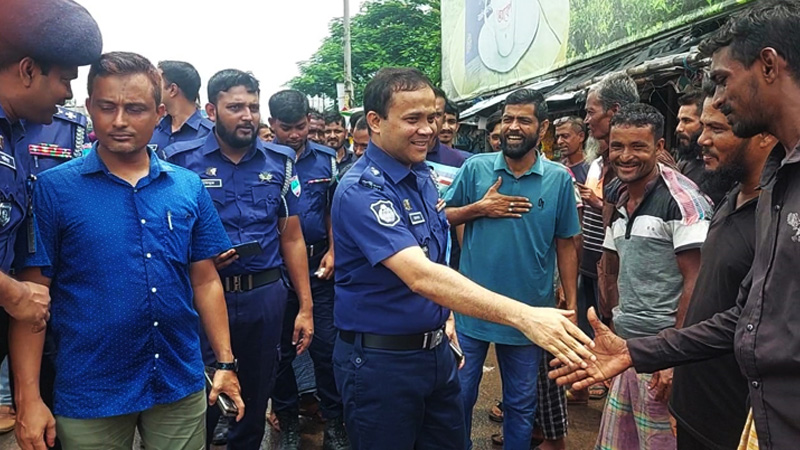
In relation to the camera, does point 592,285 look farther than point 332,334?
Yes

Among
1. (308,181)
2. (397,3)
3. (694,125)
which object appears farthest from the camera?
(397,3)

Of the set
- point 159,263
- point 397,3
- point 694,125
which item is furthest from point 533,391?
point 397,3

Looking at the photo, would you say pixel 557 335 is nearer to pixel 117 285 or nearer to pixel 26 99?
pixel 117 285

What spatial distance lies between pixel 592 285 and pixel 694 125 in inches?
59.3

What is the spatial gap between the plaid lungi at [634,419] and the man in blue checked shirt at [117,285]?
199 centimetres

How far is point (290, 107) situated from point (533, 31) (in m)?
10.1

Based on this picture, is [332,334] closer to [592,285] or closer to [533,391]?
[533,391]

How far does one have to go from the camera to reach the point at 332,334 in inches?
165

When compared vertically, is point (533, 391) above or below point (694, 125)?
below

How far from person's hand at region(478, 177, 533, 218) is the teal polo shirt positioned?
4 centimetres

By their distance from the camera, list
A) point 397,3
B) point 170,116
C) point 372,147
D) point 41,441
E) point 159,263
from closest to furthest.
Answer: point 41,441
point 159,263
point 372,147
point 170,116
point 397,3

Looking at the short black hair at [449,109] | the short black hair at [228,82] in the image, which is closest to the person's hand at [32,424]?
the short black hair at [228,82]

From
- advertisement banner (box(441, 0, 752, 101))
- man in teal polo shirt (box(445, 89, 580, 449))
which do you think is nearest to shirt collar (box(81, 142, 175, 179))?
man in teal polo shirt (box(445, 89, 580, 449))

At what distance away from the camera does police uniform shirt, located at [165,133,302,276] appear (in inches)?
127
